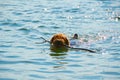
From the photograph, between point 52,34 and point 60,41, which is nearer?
point 60,41

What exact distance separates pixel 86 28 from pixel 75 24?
39.7 inches

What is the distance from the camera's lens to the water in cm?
865

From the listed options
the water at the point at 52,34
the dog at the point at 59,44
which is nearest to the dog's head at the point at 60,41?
the dog at the point at 59,44

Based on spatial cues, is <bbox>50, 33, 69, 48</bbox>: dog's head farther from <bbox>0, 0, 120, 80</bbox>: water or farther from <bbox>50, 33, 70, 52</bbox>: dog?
<bbox>0, 0, 120, 80</bbox>: water

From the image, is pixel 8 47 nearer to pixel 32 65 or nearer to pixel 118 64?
pixel 32 65

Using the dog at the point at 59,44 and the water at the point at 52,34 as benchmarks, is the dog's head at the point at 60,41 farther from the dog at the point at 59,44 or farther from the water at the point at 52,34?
the water at the point at 52,34

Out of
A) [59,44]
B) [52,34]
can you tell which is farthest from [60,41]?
[52,34]

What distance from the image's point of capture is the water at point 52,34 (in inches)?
340

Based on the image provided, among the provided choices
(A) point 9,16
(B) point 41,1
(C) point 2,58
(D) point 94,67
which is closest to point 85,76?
(D) point 94,67

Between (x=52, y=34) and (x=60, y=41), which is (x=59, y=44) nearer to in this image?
(x=60, y=41)

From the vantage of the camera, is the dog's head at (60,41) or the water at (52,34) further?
the dog's head at (60,41)

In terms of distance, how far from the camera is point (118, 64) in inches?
373

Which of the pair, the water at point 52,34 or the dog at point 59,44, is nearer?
the water at point 52,34

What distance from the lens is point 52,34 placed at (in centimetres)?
1394
